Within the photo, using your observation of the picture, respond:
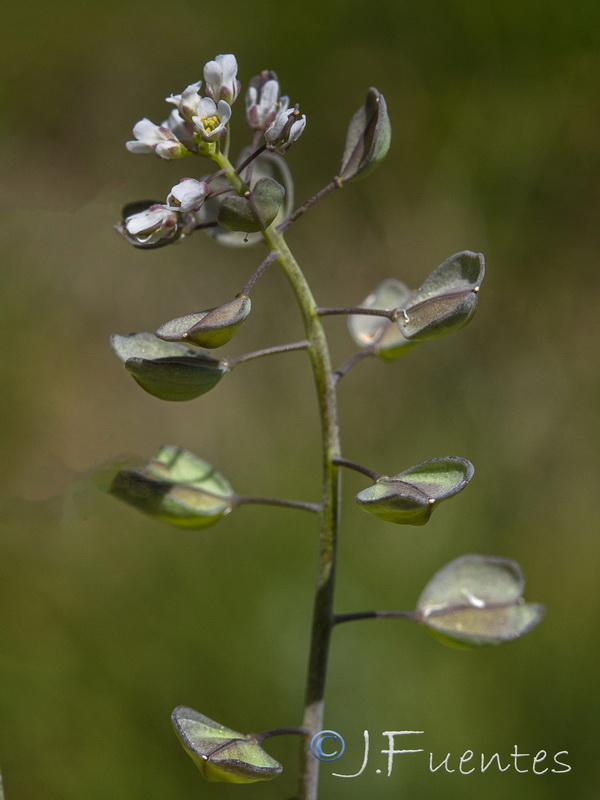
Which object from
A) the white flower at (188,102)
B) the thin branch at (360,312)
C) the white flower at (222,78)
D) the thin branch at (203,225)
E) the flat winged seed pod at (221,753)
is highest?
the white flower at (222,78)

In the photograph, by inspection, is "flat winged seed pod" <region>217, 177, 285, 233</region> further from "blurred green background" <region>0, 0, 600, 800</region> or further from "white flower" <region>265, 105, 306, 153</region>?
"blurred green background" <region>0, 0, 600, 800</region>

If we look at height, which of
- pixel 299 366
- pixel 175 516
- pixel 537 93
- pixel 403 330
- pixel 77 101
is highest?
pixel 77 101

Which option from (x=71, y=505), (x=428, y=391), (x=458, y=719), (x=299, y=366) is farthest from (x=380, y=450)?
(x=71, y=505)

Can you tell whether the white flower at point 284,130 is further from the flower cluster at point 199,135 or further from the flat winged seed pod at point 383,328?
the flat winged seed pod at point 383,328

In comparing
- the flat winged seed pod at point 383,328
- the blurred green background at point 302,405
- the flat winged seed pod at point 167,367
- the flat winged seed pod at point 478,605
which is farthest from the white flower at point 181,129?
the flat winged seed pod at point 478,605

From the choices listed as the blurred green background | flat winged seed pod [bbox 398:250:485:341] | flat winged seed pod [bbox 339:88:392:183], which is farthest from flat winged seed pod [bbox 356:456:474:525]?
the blurred green background

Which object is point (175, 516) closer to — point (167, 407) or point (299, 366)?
point (299, 366)
